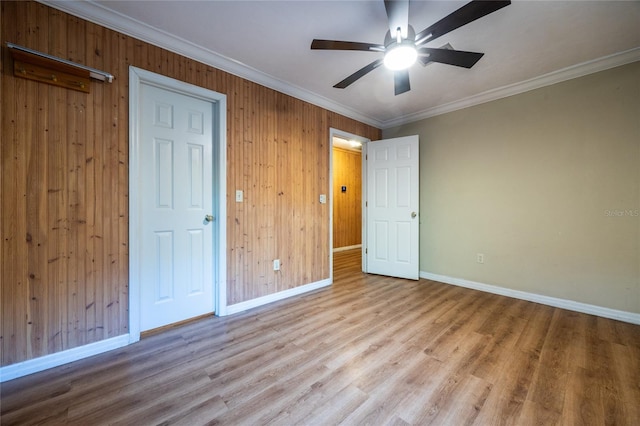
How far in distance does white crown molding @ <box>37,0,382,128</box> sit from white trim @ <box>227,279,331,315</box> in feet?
7.88

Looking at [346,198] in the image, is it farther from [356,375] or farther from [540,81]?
[356,375]

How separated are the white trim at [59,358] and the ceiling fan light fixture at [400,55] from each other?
116 inches

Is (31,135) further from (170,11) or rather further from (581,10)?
(581,10)

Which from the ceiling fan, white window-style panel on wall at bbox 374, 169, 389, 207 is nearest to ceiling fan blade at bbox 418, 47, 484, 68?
the ceiling fan

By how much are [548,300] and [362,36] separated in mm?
3404

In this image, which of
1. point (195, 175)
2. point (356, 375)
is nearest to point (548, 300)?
point (356, 375)

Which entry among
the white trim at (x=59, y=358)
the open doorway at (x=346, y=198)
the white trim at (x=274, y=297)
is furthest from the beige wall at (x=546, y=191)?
the white trim at (x=59, y=358)

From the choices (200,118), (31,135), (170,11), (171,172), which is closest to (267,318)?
(171,172)

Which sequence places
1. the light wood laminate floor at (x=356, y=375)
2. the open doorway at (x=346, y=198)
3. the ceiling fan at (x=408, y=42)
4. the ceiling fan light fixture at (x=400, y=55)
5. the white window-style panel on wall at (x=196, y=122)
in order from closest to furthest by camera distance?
the light wood laminate floor at (x=356, y=375)
the ceiling fan at (x=408, y=42)
the ceiling fan light fixture at (x=400, y=55)
the white window-style panel on wall at (x=196, y=122)
the open doorway at (x=346, y=198)

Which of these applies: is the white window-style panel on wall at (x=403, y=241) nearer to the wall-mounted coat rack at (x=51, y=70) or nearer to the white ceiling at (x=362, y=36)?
the white ceiling at (x=362, y=36)

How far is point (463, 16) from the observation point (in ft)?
4.81

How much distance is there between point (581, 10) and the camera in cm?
182

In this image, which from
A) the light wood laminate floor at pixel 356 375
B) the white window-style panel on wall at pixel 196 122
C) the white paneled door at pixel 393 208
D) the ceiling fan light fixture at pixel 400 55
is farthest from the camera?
the white paneled door at pixel 393 208

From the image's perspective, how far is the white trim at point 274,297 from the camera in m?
2.62
